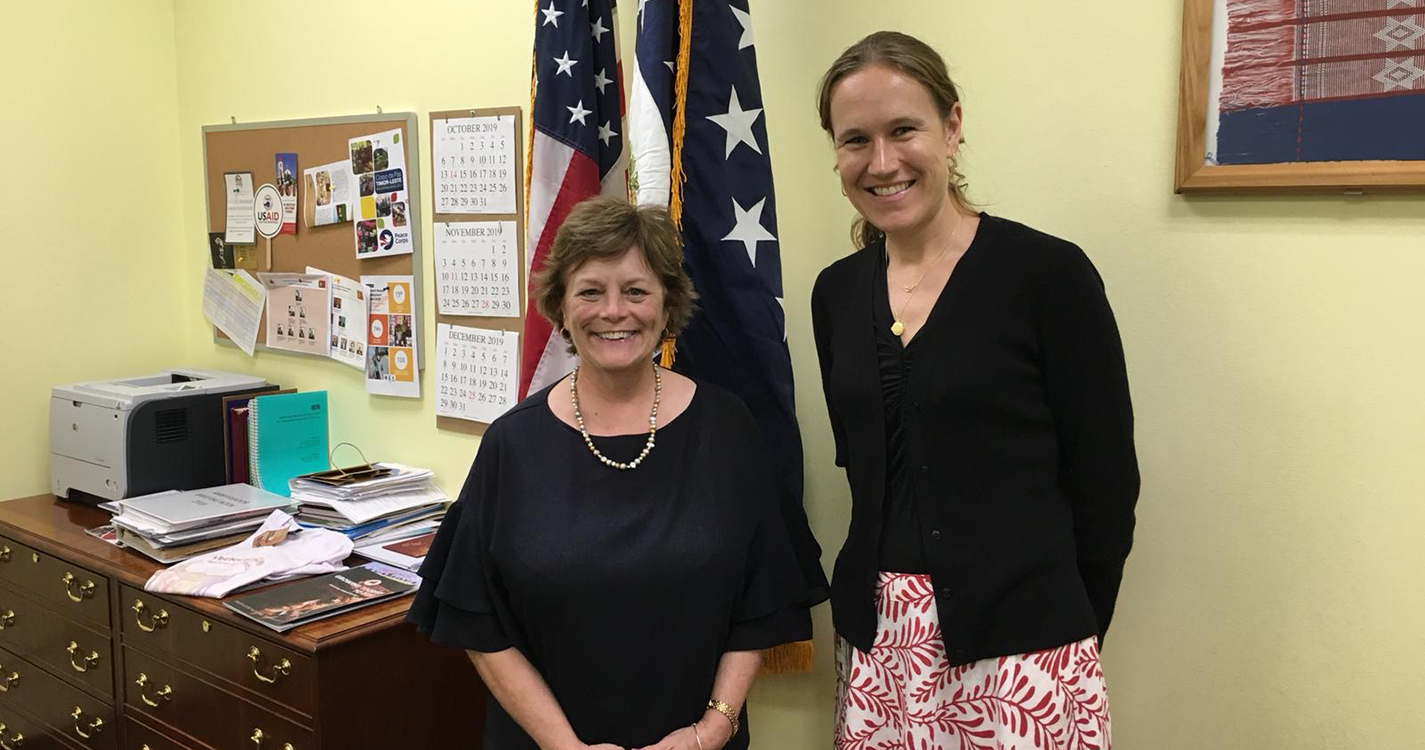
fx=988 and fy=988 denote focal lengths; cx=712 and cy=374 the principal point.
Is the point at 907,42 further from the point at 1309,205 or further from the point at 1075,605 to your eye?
the point at 1075,605

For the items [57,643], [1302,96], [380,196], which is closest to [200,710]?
[57,643]

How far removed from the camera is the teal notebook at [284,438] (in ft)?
8.22

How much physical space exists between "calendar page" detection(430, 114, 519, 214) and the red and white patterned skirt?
1.32m

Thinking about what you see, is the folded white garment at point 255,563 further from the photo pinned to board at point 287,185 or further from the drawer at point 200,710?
the photo pinned to board at point 287,185

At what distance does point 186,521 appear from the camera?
2098 millimetres

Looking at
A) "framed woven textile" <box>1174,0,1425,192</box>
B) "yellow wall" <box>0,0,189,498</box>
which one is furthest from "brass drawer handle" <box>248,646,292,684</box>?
"framed woven textile" <box>1174,0,1425,192</box>

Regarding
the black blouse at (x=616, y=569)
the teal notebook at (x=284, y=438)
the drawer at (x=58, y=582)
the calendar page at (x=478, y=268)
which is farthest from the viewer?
the teal notebook at (x=284, y=438)

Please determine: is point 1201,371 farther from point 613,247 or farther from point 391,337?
point 391,337

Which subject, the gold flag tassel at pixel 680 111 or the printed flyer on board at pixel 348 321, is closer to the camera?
the gold flag tassel at pixel 680 111

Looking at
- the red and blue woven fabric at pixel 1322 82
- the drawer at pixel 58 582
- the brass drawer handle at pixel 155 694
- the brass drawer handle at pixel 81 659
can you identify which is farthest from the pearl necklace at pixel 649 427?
the brass drawer handle at pixel 81 659

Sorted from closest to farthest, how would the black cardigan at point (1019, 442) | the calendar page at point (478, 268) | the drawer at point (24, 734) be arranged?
the black cardigan at point (1019, 442)
the calendar page at point (478, 268)
the drawer at point (24, 734)

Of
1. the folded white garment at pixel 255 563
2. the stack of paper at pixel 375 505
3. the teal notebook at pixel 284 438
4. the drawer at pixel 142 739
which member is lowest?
the drawer at pixel 142 739

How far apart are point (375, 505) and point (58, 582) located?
721 mm

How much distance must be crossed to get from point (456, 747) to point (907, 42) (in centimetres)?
151
